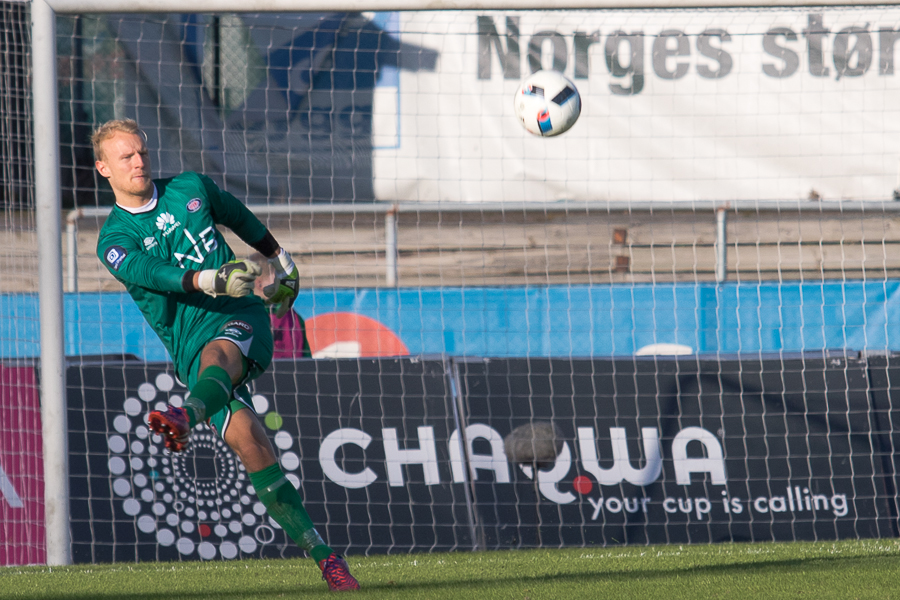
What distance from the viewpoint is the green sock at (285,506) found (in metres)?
3.93

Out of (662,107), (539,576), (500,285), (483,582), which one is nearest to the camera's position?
(483,582)

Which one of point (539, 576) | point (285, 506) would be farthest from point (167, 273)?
point (539, 576)

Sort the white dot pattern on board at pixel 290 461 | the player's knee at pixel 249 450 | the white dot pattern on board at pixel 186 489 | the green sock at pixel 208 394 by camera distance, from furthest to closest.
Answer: the white dot pattern on board at pixel 290 461 → the white dot pattern on board at pixel 186 489 → the player's knee at pixel 249 450 → the green sock at pixel 208 394

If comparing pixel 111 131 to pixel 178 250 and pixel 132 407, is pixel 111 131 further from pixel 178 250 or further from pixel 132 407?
pixel 132 407

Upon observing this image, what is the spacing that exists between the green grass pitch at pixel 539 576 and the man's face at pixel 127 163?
166 cm

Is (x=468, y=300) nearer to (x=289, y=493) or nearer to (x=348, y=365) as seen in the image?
(x=348, y=365)

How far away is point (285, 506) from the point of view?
13.0 feet

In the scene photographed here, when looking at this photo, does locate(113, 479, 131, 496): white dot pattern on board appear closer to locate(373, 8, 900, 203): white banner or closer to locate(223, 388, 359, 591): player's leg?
locate(223, 388, 359, 591): player's leg

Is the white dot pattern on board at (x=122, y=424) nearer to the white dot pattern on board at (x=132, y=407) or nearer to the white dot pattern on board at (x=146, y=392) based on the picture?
the white dot pattern on board at (x=132, y=407)

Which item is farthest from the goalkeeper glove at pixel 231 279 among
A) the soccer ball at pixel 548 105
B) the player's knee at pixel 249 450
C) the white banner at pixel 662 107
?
the white banner at pixel 662 107

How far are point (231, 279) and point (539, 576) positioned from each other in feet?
6.32

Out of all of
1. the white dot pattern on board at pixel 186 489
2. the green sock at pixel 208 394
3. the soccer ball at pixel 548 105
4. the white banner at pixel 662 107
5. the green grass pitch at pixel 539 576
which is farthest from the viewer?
the white banner at pixel 662 107

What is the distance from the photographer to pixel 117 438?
6008 mm

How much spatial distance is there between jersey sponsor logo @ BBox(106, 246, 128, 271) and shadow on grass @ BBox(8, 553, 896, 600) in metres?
1.35
